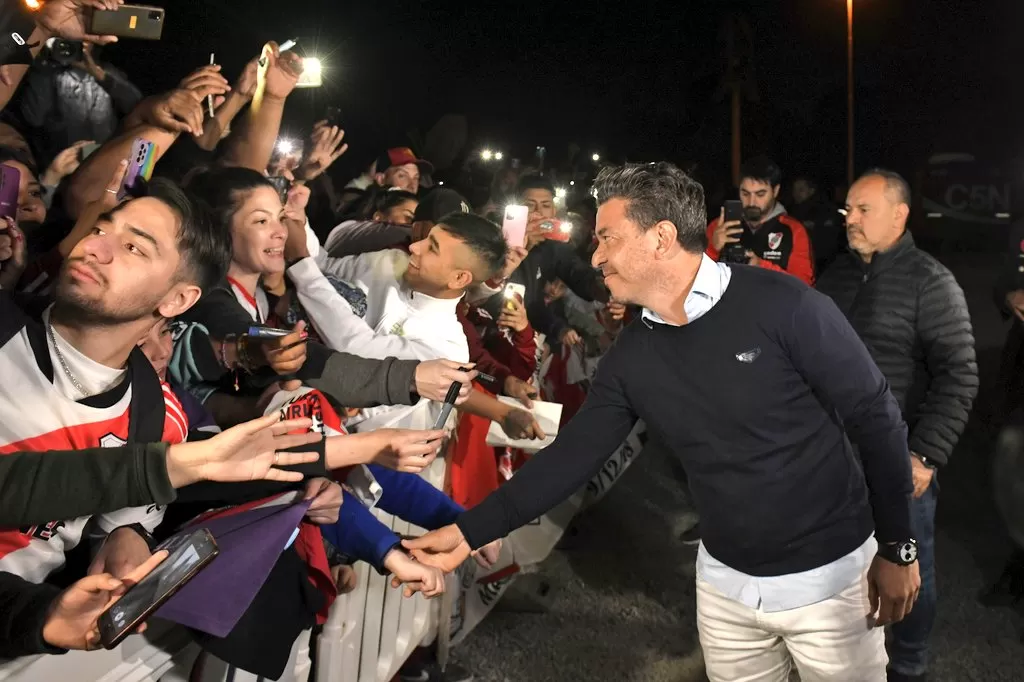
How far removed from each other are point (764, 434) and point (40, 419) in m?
1.89

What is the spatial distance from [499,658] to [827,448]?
7.60 ft

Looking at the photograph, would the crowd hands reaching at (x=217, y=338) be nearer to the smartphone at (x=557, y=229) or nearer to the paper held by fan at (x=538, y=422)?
the paper held by fan at (x=538, y=422)

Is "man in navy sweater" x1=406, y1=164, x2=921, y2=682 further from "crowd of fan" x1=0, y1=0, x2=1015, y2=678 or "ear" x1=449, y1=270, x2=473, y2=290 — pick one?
"ear" x1=449, y1=270, x2=473, y2=290

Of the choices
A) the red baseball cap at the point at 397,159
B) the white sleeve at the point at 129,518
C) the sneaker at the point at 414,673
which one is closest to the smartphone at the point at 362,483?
the white sleeve at the point at 129,518

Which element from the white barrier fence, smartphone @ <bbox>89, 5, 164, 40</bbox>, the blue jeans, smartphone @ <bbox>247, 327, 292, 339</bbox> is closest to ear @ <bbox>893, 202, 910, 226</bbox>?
the blue jeans

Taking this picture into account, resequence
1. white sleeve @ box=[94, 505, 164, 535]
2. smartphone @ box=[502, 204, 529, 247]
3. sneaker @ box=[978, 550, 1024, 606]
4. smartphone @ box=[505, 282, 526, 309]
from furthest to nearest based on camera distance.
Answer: sneaker @ box=[978, 550, 1024, 606], smartphone @ box=[505, 282, 526, 309], smartphone @ box=[502, 204, 529, 247], white sleeve @ box=[94, 505, 164, 535]

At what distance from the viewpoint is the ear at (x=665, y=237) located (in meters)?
2.37

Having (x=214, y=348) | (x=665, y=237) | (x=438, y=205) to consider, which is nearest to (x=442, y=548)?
(x=214, y=348)

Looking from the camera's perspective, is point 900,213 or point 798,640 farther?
point 900,213

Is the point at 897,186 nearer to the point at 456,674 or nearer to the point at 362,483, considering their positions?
the point at 362,483

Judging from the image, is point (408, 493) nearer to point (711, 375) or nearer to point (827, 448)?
point (711, 375)

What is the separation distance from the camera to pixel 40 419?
70.2 inches

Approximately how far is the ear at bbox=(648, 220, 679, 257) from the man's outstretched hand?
108 cm

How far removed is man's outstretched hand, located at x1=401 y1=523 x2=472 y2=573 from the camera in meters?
2.47
